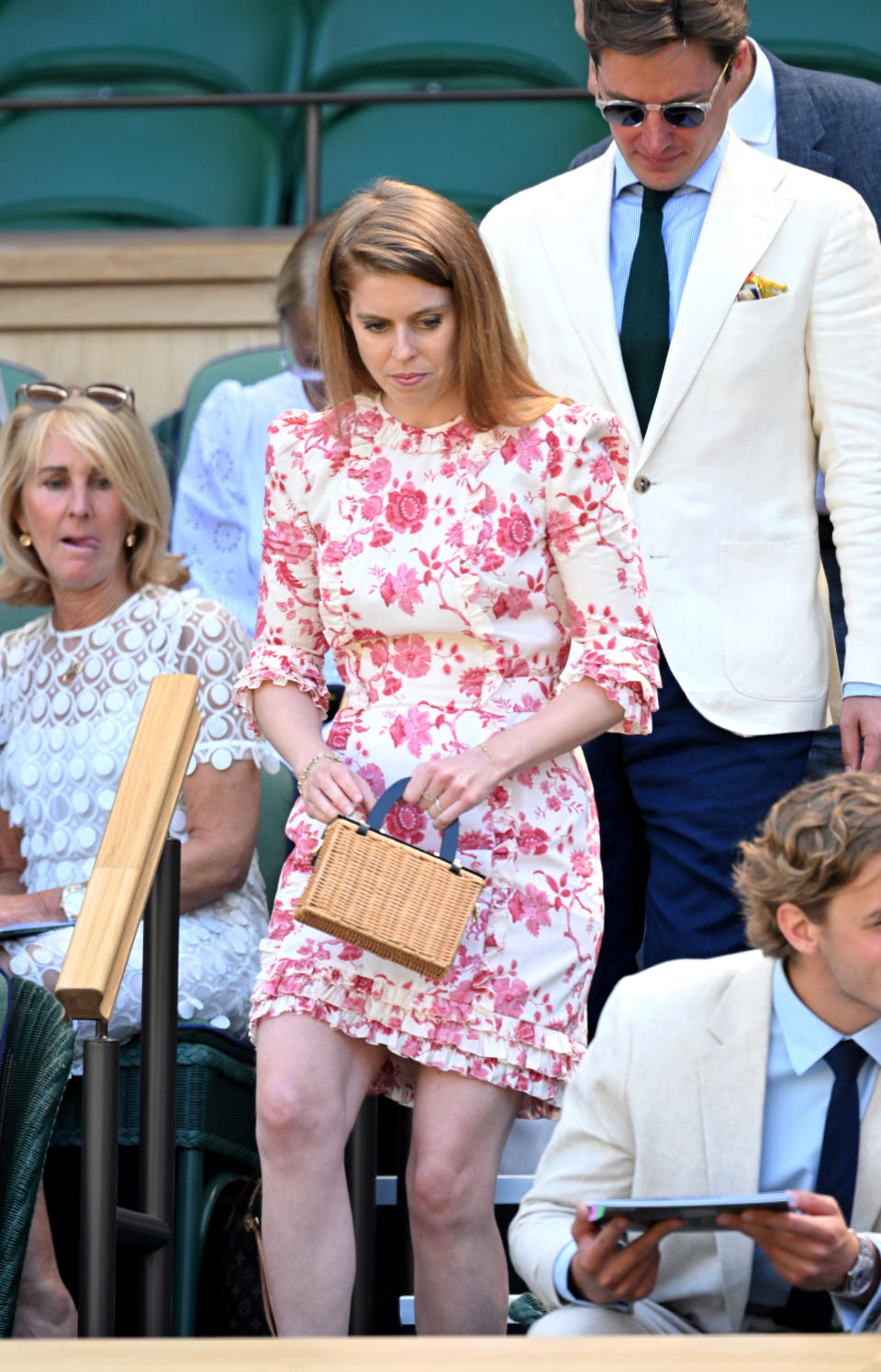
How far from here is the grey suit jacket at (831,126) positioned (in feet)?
9.80

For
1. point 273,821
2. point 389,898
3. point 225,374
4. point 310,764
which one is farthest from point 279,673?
point 225,374

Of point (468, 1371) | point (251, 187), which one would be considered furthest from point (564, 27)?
point (468, 1371)

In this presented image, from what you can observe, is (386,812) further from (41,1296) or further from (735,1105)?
(41,1296)

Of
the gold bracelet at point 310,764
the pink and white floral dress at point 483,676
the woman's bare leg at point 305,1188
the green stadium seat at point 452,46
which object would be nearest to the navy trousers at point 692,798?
the pink and white floral dress at point 483,676

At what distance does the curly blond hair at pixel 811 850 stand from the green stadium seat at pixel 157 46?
3747 mm

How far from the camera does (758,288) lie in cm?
271

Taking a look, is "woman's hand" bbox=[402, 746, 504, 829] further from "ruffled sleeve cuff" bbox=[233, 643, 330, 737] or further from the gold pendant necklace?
the gold pendant necklace

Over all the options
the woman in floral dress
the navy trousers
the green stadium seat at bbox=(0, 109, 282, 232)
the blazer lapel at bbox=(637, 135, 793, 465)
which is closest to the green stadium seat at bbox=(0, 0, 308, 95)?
the green stadium seat at bbox=(0, 109, 282, 232)

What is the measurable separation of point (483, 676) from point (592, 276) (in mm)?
715

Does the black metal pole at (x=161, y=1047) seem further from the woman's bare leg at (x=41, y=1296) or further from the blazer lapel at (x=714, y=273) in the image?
the blazer lapel at (x=714, y=273)

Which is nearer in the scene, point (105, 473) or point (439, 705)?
point (439, 705)

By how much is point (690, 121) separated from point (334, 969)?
3.89 feet

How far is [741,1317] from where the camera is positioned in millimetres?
2020

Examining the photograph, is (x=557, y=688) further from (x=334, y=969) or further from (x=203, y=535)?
(x=203, y=535)
